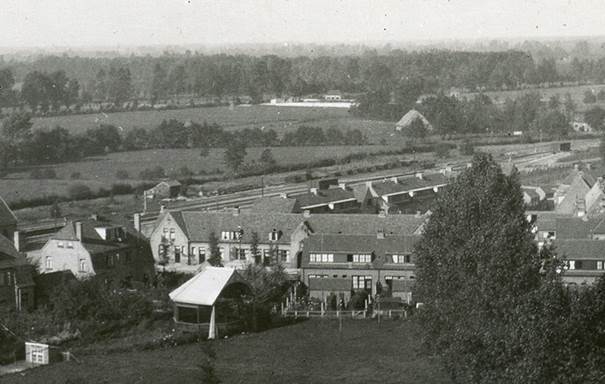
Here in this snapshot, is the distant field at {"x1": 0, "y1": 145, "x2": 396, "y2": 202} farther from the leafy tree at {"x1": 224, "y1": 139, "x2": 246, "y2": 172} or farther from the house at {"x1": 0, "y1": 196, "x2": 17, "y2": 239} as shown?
the house at {"x1": 0, "y1": 196, "x2": 17, "y2": 239}

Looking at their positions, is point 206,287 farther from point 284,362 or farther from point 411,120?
point 411,120

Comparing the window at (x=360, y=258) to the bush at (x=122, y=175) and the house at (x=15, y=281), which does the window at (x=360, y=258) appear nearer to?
the house at (x=15, y=281)

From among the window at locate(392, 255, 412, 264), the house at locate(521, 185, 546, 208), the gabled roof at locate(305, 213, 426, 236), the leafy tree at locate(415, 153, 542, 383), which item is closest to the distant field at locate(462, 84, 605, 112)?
the house at locate(521, 185, 546, 208)

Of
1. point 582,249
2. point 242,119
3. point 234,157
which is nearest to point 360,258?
point 582,249

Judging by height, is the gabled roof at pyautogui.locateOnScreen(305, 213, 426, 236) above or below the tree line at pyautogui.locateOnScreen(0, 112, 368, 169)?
below

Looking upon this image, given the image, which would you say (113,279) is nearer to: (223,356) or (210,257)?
(210,257)

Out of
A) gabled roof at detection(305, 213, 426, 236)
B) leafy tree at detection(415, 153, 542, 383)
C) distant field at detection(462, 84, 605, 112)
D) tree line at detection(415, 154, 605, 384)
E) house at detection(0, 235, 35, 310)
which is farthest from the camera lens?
distant field at detection(462, 84, 605, 112)
